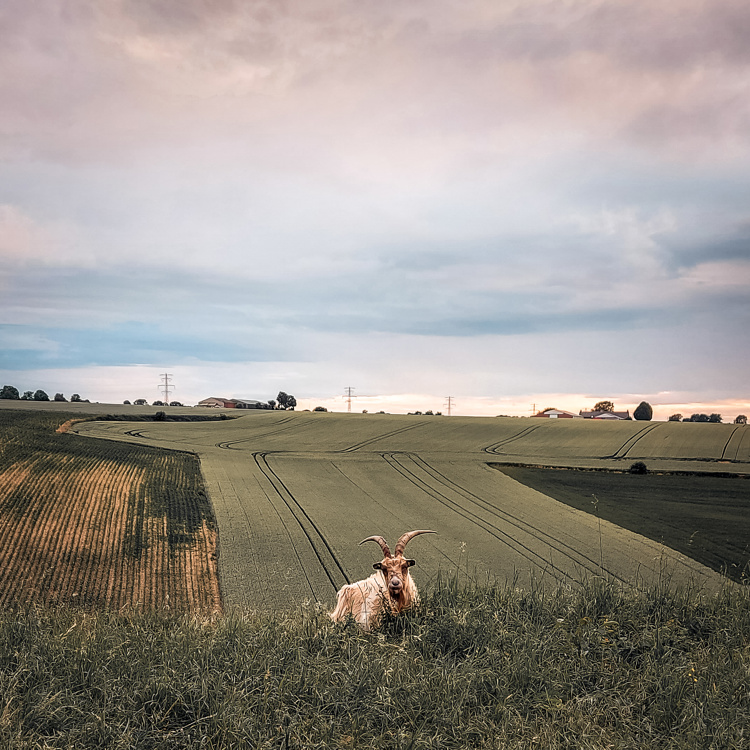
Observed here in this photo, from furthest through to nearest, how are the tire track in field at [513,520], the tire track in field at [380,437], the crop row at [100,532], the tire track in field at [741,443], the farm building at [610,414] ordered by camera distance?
1. the farm building at [610,414]
2. the tire track in field at [380,437]
3. the tire track in field at [741,443]
4. the tire track in field at [513,520]
5. the crop row at [100,532]

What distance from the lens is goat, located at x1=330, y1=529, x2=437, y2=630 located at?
8.53 m

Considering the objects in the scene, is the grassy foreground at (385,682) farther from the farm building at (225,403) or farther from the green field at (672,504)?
the farm building at (225,403)

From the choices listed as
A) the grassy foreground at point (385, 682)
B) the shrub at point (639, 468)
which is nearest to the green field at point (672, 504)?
the shrub at point (639, 468)

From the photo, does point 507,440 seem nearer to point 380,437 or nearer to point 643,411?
point 380,437

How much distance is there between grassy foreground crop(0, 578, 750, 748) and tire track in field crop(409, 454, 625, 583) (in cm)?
1193

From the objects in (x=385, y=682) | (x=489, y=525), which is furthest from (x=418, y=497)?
(x=385, y=682)

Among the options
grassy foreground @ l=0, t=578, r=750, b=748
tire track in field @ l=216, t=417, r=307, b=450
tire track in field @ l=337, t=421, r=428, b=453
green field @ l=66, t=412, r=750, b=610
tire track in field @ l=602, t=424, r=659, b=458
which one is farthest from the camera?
tire track in field @ l=216, t=417, r=307, b=450

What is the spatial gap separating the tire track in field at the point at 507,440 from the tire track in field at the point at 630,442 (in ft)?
32.2

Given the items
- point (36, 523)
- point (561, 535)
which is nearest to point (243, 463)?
point (36, 523)

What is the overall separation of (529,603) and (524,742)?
10.1 feet

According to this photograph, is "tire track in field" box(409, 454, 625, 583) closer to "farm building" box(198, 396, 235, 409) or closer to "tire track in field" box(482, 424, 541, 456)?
"tire track in field" box(482, 424, 541, 456)

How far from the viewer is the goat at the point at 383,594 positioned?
8.53 meters

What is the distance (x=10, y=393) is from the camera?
122562mm

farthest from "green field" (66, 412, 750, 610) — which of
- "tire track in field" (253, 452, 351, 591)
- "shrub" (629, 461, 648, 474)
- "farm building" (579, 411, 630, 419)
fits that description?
"farm building" (579, 411, 630, 419)
